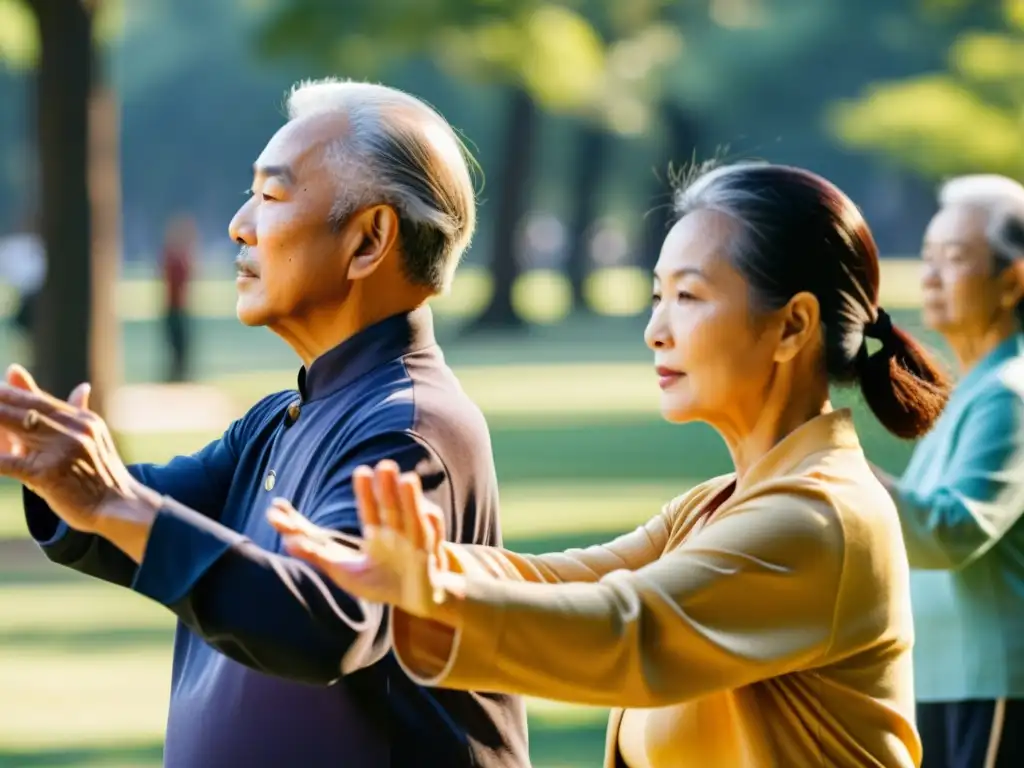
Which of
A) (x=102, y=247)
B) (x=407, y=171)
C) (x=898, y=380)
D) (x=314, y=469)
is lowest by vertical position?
(x=314, y=469)

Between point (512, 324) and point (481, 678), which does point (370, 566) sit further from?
point (512, 324)

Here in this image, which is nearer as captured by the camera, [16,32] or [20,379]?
[20,379]

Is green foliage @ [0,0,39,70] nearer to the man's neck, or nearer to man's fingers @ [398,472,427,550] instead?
the man's neck

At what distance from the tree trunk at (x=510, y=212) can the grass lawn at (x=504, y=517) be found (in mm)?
6675

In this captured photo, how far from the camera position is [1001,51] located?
29953 millimetres

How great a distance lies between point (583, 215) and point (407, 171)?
50.1 meters

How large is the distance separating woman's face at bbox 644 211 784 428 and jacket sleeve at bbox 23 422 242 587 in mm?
916

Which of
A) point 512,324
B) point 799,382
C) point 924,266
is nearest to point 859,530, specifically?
point 799,382

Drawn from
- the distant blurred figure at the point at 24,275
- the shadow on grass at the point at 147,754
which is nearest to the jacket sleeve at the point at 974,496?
the shadow on grass at the point at 147,754

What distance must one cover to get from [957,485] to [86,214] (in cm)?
1122

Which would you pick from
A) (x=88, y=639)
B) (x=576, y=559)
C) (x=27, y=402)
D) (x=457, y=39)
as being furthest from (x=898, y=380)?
(x=457, y=39)

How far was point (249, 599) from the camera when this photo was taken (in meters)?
2.88

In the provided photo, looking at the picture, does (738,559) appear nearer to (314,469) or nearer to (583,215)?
(314,469)

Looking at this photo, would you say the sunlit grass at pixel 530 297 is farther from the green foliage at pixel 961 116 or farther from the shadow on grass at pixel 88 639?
the shadow on grass at pixel 88 639
